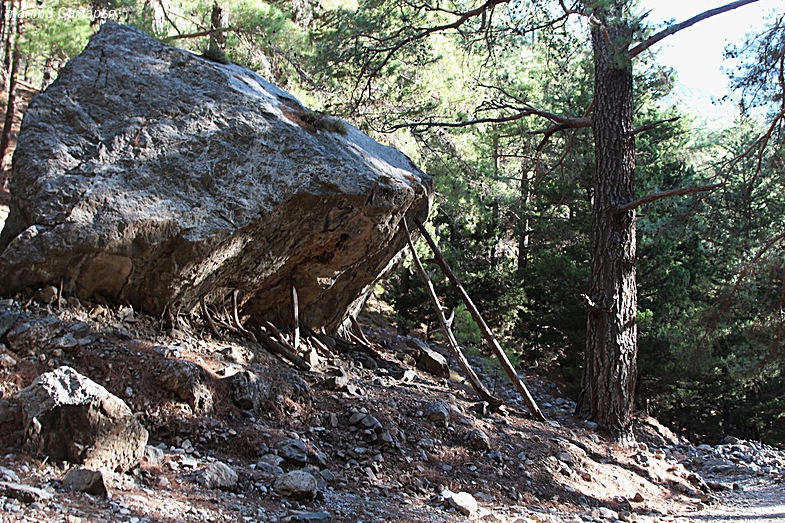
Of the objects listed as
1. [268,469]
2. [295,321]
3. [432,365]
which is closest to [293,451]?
[268,469]

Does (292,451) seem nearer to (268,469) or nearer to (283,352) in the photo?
(268,469)

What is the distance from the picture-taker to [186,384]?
500cm

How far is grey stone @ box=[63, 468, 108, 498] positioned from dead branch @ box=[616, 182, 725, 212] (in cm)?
724

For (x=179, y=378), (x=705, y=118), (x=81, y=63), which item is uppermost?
(x=705, y=118)

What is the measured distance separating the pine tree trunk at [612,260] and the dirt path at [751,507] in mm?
1542

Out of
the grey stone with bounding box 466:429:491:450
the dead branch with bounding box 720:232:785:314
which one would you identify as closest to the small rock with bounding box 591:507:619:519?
the grey stone with bounding box 466:429:491:450

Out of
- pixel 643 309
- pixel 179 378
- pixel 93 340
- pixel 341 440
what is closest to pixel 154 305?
pixel 93 340

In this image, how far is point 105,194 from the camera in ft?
18.2

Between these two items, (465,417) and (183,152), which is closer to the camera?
(183,152)

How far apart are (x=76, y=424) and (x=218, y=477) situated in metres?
0.96

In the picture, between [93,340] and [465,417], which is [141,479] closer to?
[93,340]

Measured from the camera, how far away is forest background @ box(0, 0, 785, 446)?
9289mm

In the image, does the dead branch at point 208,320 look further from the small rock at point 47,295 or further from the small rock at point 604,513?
the small rock at point 604,513

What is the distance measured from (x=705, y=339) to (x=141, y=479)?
29.4 ft
